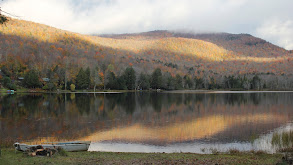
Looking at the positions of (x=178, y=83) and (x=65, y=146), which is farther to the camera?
(x=178, y=83)

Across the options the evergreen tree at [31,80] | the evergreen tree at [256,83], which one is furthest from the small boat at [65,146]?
the evergreen tree at [256,83]

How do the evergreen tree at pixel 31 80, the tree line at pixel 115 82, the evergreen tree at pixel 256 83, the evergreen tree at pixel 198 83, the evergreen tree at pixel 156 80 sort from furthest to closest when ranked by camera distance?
1. the evergreen tree at pixel 198 83
2. the evergreen tree at pixel 256 83
3. the evergreen tree at pixel 156 80
4. the tree line at pixel 115 82
5. the evergreen tree at pixel 31 80

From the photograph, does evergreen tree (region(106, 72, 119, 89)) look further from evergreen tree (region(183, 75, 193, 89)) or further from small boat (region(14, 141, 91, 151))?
small boat (region(14, 141, 91, 151))

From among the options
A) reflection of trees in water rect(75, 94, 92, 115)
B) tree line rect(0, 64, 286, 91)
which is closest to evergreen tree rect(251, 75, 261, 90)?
tree line rect(0, 64, 286, 91)

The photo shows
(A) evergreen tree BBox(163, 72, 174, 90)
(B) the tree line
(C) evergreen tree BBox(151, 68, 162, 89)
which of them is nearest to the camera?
(B) the tree line

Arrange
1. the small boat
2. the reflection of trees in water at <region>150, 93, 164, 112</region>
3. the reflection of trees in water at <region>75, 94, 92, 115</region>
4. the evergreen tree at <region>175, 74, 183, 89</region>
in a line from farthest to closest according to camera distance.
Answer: the evergreen tree at <region>175, 74, 183, 89</region>, the reflection of trees in water at <region>150, 93, 164, 112</region>, the reflection of trees in water at <region>75, 94, 92, 115</region>, the small boat

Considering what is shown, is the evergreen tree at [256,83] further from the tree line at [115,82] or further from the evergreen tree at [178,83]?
the evergreen tree at [178,83]

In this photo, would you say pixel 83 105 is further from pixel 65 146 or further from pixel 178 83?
pixel 178 83

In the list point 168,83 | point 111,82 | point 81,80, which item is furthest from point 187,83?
point 81,80

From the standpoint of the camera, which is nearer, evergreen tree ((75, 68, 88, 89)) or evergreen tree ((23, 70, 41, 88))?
evergreen tree ((23, 70, 41, 88))

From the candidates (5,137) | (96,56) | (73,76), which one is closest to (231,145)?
(5,137)

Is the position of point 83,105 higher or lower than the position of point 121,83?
lower

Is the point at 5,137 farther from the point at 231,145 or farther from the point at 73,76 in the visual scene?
the point at 73,76

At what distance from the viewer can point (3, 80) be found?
8994cm
